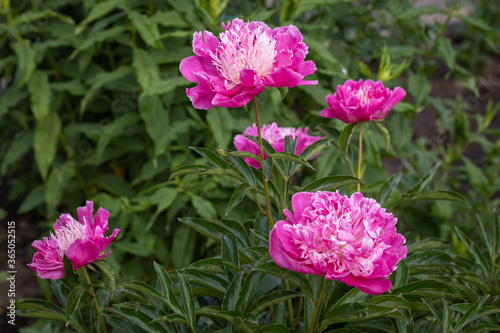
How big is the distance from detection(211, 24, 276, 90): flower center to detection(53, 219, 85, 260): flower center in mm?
362

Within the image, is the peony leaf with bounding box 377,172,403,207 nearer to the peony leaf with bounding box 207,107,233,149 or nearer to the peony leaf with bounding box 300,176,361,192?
the peony leaf with bounding box 300,176,361,192

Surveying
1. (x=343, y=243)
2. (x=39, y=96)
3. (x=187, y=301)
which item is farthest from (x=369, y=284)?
(x=39, y=96)

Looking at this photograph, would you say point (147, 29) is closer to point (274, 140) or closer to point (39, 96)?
point (39, 96)

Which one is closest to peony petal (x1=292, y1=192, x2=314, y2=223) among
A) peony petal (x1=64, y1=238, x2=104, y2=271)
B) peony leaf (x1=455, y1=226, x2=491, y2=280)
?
peony petal (x1=64, y1=238, x2=104, y2=271)

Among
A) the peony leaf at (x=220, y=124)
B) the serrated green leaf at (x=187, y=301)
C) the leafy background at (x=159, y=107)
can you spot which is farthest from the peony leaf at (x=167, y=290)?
the peony leaf at (x=220, y=124)

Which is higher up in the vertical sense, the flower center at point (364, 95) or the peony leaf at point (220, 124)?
the flower center at point (364, 95)

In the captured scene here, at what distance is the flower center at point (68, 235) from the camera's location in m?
0.93

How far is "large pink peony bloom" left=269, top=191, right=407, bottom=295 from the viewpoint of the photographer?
740 mm

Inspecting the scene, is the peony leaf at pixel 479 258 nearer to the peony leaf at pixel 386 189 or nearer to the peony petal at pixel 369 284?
the peony leaf at pixel 386 189

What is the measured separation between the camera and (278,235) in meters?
0.76

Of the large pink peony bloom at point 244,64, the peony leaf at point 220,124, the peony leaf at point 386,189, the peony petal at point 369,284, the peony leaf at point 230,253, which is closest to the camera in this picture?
the peony petal at point 369,284

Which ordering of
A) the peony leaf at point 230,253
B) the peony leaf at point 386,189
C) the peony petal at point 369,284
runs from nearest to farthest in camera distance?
the peony petal at point 369,284, the peony leaf at point 230,253, the peony leaf at point 386,189

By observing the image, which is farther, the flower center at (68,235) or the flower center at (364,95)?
the flower center at (364,95)

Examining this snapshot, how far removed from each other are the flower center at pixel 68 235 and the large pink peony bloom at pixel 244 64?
30 cm
